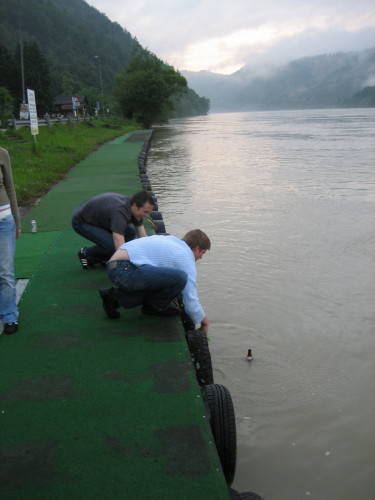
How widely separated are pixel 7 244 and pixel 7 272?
0.24m

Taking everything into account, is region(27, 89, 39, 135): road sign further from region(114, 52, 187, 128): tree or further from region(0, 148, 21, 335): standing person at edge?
region(114, 52, 187, 128): tree

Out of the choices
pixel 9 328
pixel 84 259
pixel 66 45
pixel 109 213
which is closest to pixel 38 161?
pixel 84 259

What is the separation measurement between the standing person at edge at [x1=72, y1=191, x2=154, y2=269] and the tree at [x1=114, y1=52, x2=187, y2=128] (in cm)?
5862

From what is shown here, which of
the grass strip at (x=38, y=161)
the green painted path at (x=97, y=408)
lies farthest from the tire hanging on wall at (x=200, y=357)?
the grass strip at (x=38, y=161)

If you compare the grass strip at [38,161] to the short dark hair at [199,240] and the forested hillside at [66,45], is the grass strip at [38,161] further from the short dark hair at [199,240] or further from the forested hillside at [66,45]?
the forested hillside at [66,45]

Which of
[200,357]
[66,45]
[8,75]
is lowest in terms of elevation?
A: [200,357]

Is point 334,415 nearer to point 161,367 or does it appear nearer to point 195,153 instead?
point 161,367

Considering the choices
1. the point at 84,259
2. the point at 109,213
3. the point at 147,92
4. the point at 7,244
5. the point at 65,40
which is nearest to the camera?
the point at 7,244

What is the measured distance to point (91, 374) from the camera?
3541 millimetres

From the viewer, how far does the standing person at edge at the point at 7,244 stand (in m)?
4.07

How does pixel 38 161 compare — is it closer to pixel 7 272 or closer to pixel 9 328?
pixel 7 272

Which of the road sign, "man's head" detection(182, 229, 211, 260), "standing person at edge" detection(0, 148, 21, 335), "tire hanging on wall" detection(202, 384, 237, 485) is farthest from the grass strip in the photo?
"tire hanging on wall" detection(202, 384, 237, 485)

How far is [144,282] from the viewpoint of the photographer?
4105mm

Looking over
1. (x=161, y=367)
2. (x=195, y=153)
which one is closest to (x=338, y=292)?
(x=161, y=367)
